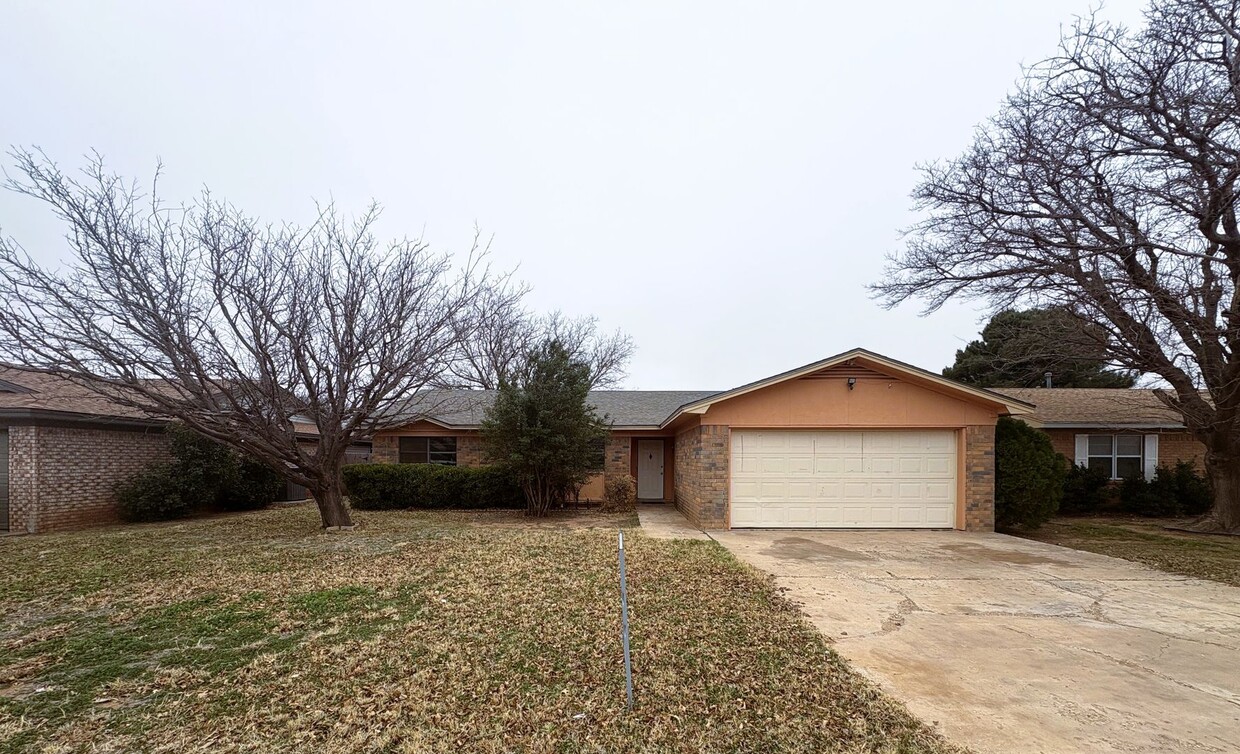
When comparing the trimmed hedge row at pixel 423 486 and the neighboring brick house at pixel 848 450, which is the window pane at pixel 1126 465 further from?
the trimmed hedge row at pixel 423 486

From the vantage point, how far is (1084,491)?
14594 millimetres

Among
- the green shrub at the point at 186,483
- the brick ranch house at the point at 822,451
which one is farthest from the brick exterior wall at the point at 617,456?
the green shrub at the point at 186,483

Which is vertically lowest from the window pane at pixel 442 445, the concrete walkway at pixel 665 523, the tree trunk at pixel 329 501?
the concrete walkway at pixel 665 523

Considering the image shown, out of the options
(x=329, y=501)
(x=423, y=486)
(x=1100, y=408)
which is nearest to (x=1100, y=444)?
(x=1100, y=408)

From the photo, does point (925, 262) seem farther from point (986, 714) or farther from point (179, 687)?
point (179, 687)

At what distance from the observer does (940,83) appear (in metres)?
Result: 11.5

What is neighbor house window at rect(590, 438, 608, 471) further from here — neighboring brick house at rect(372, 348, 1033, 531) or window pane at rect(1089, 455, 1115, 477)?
window pane at rect(1089, 455, 1115, 477)

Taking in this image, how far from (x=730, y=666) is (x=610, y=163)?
619 inches

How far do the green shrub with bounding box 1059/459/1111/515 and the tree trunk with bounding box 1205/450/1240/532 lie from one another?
2.63 meters

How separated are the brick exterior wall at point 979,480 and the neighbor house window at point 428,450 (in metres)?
13.1

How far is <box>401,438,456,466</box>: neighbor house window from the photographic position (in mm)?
16562

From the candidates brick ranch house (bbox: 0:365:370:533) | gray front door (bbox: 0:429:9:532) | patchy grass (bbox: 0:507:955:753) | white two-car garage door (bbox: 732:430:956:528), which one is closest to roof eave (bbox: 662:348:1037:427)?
white two-car garage door (bbox: 732:430:956:528)

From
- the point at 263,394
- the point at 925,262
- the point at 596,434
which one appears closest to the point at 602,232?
the point at 596,434

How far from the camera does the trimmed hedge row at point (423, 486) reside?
15.0 m
